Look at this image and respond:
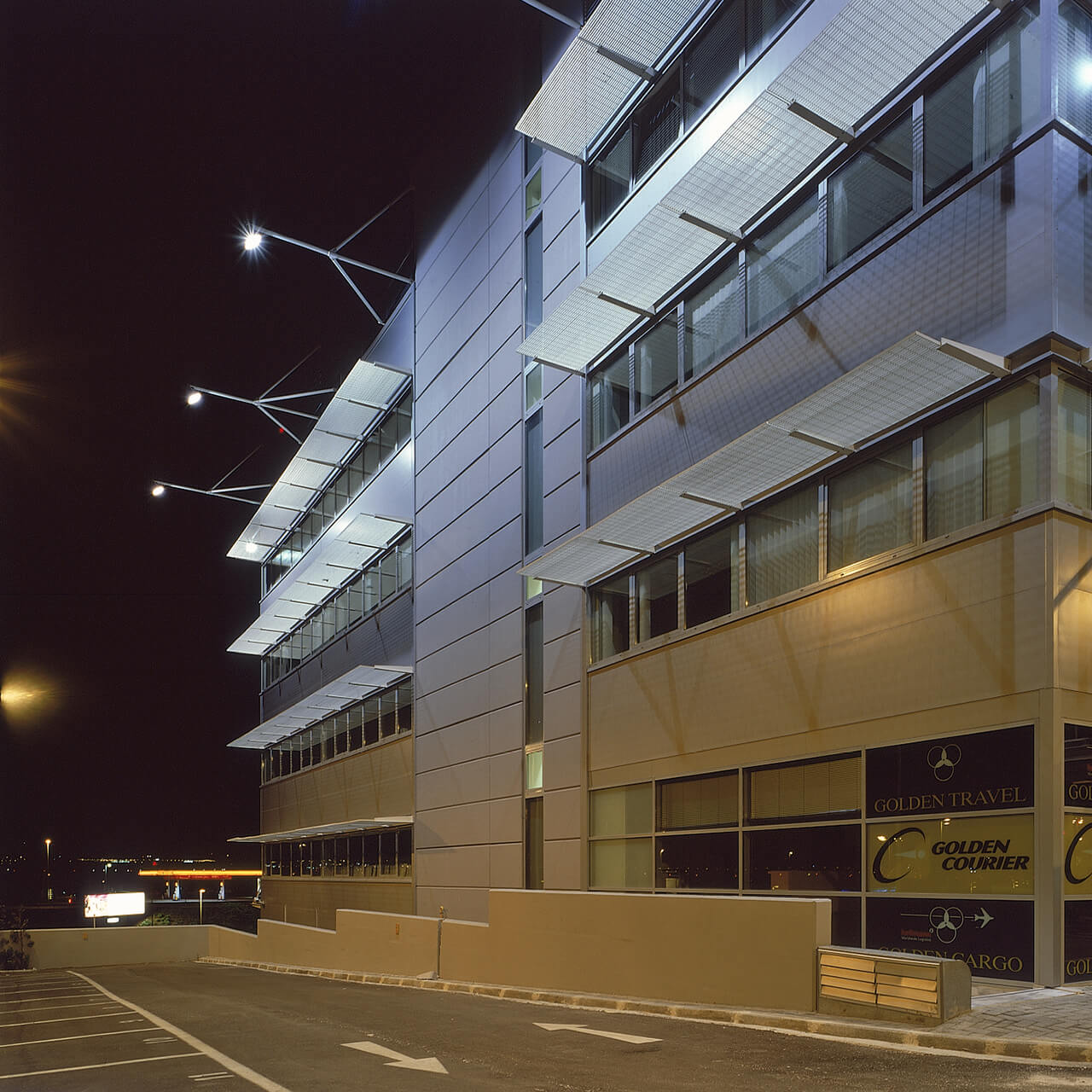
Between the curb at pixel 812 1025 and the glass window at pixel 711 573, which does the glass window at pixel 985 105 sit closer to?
the glass window at pixel 711 573

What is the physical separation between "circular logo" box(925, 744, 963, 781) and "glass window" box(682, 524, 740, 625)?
15.4 ft

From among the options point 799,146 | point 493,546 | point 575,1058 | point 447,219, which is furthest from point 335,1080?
point 447,219

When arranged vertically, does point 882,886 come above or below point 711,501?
below

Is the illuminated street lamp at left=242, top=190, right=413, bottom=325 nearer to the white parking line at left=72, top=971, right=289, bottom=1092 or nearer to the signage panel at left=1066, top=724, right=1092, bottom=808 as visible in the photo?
the white parking line at left=72, top=971, right=289, bottom=1092

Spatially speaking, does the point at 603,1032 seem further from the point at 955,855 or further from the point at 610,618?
the point at 610,618

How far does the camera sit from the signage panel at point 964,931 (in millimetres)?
11586

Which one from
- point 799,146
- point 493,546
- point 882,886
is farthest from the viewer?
point 493,546

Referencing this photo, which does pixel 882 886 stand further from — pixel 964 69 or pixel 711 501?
pixel 964 69

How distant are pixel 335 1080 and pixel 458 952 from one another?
453 inches

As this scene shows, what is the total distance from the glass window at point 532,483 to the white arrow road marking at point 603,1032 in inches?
525

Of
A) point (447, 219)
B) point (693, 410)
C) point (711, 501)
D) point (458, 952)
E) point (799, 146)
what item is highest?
point (447, 219)

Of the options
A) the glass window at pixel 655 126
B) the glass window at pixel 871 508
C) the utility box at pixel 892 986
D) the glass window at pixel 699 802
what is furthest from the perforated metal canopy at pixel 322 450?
the utility box at pixel 892 986

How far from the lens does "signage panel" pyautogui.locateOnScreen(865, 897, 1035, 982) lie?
11.6 m

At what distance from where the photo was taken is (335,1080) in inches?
340
